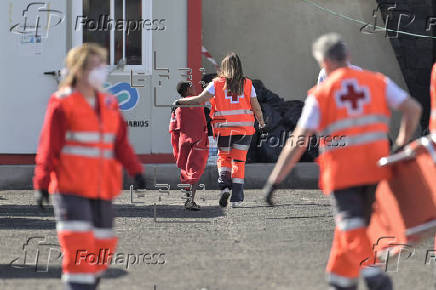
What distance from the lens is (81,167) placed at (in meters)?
6.39

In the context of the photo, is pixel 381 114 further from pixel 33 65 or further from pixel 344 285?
pixel 33 65

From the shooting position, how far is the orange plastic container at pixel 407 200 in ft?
21.4

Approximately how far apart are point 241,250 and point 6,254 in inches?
80.7

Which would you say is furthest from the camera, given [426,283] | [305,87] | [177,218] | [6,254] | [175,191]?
[305,87]

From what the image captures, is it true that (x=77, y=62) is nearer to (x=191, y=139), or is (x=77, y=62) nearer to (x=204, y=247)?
(x=204, y=247)

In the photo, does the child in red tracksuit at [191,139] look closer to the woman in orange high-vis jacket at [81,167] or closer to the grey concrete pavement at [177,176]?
the grey concrete pavement at [177,176]

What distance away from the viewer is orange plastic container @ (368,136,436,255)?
6520mm

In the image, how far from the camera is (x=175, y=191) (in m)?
15.3

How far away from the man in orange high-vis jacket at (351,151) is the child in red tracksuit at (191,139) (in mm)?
6264

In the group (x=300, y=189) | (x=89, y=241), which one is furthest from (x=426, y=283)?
(x=300, y=189)

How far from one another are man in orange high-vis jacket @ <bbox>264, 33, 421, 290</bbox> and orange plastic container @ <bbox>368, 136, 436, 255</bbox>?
0.11 m

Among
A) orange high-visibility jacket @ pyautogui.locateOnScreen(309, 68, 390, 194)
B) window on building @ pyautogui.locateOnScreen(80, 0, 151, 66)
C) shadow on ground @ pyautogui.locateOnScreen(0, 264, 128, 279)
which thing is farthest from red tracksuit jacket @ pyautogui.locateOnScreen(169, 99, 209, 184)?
orange high-visibility jacket @ pyautogui.locateOnScreen(309, 68, 390, 194)

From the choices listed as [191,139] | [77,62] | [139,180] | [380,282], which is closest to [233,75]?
[191,139]

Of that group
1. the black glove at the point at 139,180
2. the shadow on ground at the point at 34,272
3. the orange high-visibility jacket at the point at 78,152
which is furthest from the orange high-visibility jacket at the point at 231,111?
the orange high-visibility jacket at the point at 78,152
